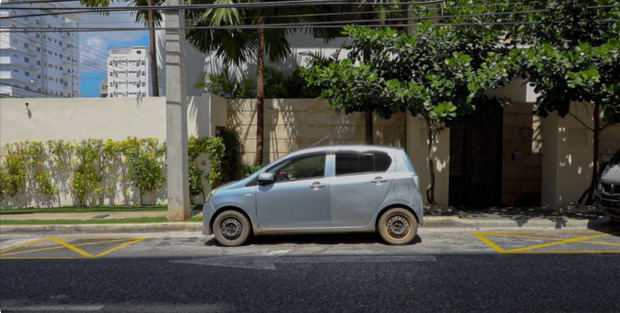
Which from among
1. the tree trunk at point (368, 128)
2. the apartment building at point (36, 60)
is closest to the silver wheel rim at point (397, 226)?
the tree trunk at point (368, 128)

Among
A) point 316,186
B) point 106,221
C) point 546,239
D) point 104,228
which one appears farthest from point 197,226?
point 546,239

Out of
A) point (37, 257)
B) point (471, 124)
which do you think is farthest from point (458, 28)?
point (37, 257)

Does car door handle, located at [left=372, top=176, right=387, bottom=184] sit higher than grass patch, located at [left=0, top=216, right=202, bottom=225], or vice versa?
car door handle, located at [left=372, top=176, right=387, bottom=184]

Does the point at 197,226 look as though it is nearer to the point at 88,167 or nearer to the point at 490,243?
the point at 88,167

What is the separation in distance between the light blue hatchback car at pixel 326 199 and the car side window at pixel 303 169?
0.06 ft

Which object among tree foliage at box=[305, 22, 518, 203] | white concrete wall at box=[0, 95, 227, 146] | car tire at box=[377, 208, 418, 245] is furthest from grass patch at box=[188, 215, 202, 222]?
car tire at box=[377, 208, 418, 245]

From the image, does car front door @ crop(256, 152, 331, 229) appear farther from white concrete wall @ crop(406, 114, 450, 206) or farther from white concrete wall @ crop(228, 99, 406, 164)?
white concrete wall @ crop(228, 99, 406, 164)

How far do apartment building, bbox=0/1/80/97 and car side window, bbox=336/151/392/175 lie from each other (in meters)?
95.4

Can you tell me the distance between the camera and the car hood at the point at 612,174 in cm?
881

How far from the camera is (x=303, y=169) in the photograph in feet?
27.0

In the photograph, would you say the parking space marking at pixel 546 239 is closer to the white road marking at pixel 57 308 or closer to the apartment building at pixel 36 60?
the white road marking at pixel 57 308

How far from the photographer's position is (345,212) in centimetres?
805

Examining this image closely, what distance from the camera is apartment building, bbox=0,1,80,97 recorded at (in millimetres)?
99250

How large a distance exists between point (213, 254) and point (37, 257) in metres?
2.90
